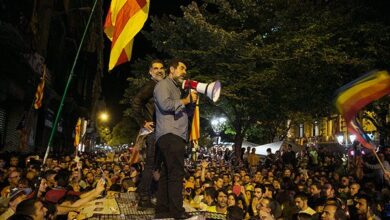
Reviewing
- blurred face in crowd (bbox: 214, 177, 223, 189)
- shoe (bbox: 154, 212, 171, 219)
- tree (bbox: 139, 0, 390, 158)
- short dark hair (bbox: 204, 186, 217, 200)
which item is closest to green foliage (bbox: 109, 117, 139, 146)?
tree (bbox: 139, 0, 390, 158)

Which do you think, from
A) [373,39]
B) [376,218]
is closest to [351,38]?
[373,39]

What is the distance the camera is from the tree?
15820mm

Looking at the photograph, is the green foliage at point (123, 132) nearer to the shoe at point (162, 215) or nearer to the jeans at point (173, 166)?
the shoe at point (162, 215)

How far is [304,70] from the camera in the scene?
1661 centimetres

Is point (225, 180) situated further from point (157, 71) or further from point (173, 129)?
point (173, 129)

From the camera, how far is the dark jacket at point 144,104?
20.2 feet

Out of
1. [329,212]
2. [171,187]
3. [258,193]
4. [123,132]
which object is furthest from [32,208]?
[123,132]

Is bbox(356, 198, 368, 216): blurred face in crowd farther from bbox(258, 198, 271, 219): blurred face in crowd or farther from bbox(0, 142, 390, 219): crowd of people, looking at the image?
bbox(258, 198, 271, 219): blurred face in crowd

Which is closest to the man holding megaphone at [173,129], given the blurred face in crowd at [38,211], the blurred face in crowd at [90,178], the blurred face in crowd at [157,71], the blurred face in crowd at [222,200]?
A: the blurred face in crowd at [157,71]

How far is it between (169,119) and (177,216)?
1142 millimetres

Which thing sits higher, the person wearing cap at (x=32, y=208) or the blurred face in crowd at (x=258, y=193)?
the blurred face in crowd at (x=258, y=193)

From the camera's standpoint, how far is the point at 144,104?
20.8 ft

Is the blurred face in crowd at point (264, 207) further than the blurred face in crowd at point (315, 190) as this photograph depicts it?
No

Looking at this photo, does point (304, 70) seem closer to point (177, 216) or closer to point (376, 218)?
point (376, 218)
